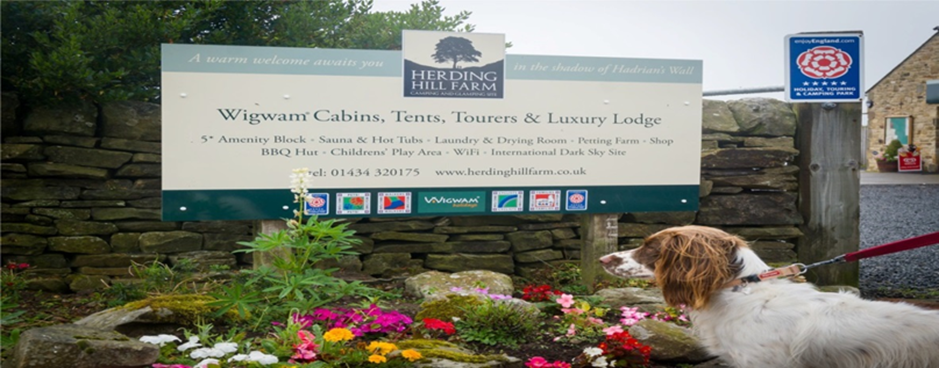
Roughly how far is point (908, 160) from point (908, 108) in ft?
14.9

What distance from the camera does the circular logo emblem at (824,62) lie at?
652 centimetres

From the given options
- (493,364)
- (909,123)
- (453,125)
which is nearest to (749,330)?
(493,364)

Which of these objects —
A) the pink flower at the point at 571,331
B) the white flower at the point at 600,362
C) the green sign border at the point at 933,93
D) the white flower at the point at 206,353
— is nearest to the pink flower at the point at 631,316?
the pink flower at the point at 571,331

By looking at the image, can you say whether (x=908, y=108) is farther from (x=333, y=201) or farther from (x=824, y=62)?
(x=333, y=201)

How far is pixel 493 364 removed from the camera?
376 cm

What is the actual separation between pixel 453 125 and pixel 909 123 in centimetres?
2932

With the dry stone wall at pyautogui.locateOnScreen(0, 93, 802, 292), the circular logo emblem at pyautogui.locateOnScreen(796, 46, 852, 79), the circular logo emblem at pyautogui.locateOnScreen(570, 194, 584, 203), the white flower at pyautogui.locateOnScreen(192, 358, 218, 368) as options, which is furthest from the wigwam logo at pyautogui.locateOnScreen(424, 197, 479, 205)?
the circular logo emblem at pyautogui.locateOnScreen(796, 46, 852, 79)

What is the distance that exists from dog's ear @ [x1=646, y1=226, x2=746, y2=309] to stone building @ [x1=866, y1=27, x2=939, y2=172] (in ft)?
92.8

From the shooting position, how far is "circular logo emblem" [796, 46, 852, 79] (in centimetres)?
652

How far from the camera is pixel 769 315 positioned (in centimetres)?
330

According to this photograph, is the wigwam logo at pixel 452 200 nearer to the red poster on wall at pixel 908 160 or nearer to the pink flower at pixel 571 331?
the pink flower at pixel 571 331

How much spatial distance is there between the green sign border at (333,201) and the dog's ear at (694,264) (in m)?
2.49

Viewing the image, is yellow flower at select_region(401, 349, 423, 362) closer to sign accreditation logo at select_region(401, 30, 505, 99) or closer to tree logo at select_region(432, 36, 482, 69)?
sign accreditation logo at select_region(401, 30, 505, 99)

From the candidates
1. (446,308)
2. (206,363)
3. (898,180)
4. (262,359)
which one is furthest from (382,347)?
(898,180)
